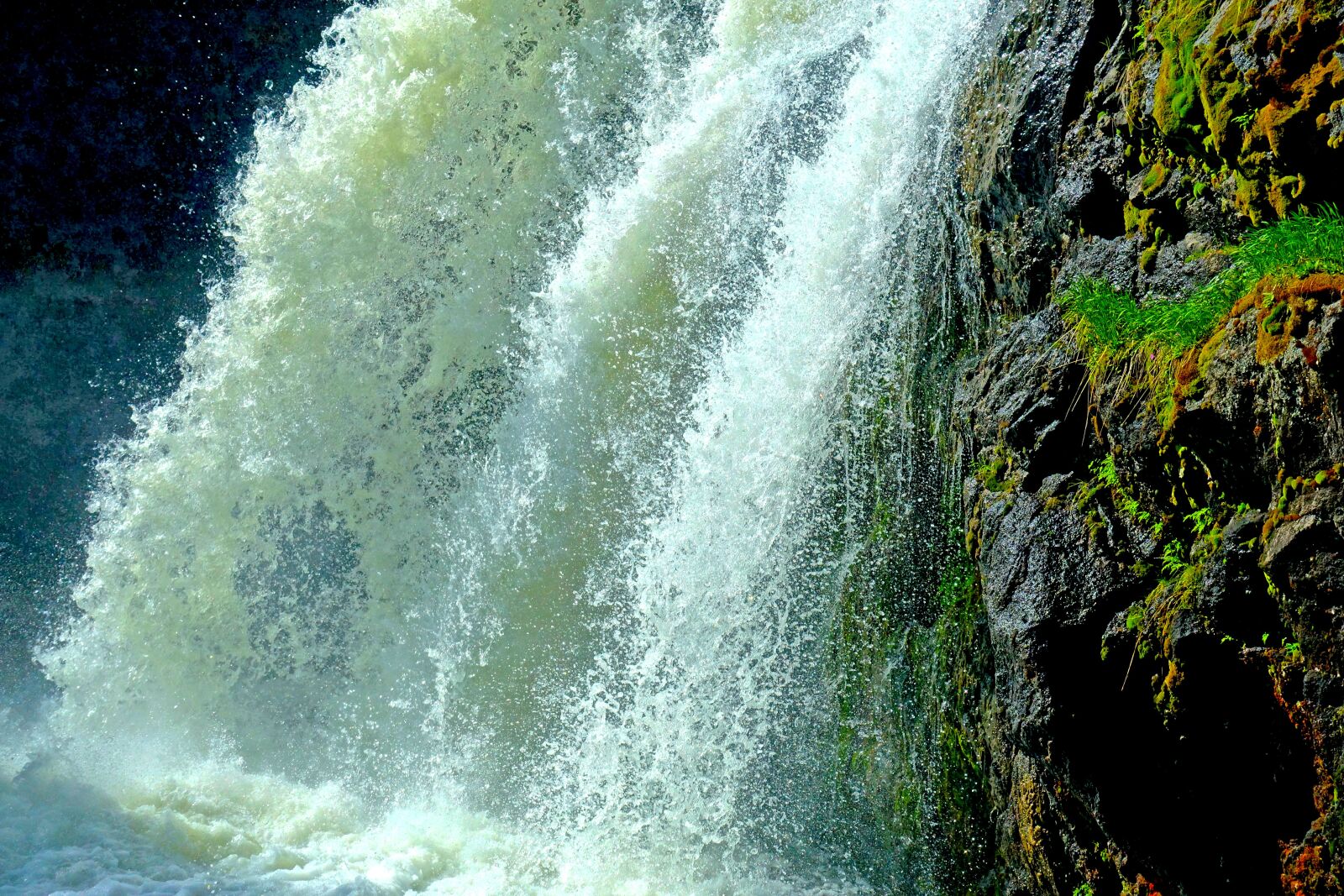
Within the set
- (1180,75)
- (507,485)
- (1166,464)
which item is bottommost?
(1166,464)

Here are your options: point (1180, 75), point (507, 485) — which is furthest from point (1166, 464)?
point (507, 485)

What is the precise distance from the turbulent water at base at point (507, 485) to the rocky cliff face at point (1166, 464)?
90 centimetres

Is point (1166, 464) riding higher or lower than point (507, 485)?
lower

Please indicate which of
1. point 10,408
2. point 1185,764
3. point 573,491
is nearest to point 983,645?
point 1185,764

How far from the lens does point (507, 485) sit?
5.38 meters

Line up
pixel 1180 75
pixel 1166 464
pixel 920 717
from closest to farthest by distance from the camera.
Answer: pixel 1166 464
pixel 1180 75
pixel 920 717

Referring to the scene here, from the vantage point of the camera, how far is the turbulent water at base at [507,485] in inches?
168

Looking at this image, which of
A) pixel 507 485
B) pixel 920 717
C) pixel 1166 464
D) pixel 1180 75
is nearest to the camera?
pixel 1166 464

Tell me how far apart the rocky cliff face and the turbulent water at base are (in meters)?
0.90

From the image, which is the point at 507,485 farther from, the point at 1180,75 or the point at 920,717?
the point at 1180,75

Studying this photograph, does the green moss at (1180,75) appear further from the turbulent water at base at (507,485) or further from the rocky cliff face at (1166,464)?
the turbulent water at base at (507,485)

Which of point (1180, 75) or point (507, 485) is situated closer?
point (1180, 75)

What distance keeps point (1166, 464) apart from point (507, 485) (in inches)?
141

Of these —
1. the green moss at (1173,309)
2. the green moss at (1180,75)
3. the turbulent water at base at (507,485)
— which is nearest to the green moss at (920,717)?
the turbulent water at base at (507,485)
